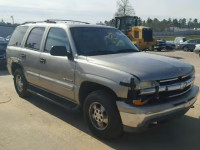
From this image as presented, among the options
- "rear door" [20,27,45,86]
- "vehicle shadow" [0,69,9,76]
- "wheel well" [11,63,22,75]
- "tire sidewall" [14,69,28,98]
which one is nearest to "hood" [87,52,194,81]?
"rear door" [20,27,45,86]

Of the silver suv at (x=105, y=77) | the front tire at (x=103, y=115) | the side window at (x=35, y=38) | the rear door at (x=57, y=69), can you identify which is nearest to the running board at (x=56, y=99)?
the silver suv at (x=105, y=77)

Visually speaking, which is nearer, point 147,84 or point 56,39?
point 147,84

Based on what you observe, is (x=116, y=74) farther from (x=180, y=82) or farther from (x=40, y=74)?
(x=40, y=74)

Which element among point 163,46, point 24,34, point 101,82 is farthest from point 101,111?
point 163,46

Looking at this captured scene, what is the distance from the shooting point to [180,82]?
4.10 m

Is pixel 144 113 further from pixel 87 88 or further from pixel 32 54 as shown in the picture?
pixel 32 54

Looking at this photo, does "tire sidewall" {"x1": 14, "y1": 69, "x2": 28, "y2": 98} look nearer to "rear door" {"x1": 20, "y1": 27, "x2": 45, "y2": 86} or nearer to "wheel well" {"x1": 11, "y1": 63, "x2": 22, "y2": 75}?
"wheel well" {"x1": 11, "y1": 63, "x2": 22, "y2": 75}

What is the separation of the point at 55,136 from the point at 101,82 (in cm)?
130

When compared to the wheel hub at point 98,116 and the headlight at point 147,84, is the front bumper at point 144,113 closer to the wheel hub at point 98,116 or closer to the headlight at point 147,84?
the headlight at point 147,84

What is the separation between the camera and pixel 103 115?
4.17 m

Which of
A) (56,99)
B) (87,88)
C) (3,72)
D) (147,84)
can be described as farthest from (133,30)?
(147,84)

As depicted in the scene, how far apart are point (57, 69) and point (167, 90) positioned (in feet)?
7.05

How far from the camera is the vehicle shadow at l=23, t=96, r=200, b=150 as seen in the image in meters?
4.13

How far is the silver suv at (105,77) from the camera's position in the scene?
3.73 metres
